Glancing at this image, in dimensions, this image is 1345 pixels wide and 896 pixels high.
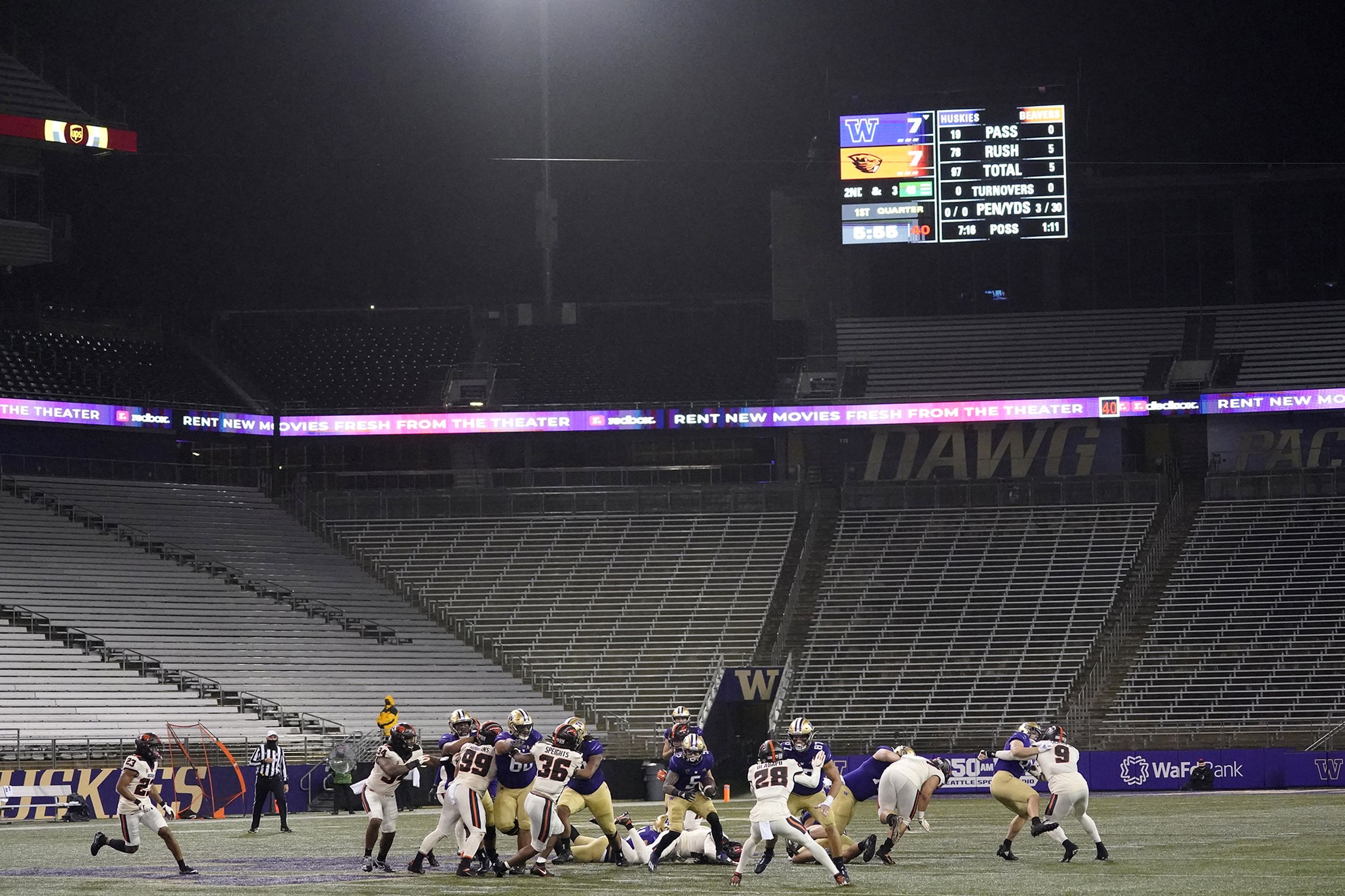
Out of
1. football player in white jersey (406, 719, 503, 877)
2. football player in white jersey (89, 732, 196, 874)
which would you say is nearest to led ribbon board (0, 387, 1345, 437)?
football player in white jersey (89, 732, 196, 874)

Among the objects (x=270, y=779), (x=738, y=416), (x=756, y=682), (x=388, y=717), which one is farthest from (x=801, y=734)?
(x=738, y=416)

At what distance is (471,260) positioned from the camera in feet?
192

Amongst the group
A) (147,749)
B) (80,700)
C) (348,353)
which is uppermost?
(348,353)

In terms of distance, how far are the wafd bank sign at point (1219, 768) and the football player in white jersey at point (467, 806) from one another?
800 inches

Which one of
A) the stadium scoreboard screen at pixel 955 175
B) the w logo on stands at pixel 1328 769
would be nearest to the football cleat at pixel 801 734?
the w logo on stands at pixel 1328 769

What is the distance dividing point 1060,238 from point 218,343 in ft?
86.0

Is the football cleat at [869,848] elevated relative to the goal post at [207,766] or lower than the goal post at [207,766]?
elevated

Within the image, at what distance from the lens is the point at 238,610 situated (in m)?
47.3

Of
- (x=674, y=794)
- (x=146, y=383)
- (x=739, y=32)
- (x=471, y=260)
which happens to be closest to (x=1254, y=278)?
(x=739, y=32)

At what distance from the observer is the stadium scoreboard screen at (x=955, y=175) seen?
50.1 m

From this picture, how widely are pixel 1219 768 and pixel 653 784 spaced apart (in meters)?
12.7

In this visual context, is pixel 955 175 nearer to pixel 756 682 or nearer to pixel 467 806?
pixel 756 682

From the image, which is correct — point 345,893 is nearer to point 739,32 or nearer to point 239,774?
point 239,774

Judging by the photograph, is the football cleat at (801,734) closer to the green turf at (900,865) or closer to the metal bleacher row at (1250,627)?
the green turf at (900,865)
